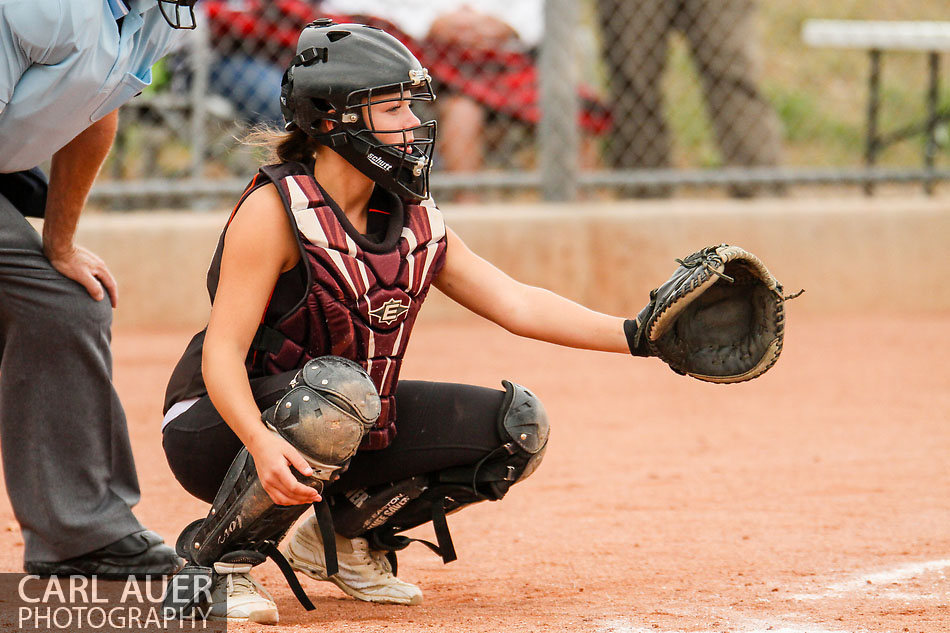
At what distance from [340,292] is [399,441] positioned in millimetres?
404

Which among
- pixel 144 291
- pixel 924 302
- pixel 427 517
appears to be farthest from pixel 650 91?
pixel 427 517

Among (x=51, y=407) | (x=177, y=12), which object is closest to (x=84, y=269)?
(x=51, y=407)

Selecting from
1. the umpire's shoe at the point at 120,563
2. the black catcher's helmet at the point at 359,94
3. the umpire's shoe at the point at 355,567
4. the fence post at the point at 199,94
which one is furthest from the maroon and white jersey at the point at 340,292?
the fence post at the point at 199,94

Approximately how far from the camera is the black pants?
2.71 m

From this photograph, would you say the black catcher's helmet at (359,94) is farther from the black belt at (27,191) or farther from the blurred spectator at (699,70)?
the blurred spectator at (699,70)

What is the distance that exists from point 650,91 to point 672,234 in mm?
1557

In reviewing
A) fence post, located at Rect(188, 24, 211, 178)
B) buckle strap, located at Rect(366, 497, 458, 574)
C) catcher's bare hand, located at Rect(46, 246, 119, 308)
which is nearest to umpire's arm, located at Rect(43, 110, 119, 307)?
catcher's bare hand, located at Rect(46, 246, 119, 308)

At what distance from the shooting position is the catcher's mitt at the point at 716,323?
2.72 m

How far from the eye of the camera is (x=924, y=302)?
7266mm

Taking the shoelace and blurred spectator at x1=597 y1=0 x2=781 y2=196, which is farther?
blurred spectator at x1=597 y1=0 x2=781 y2=196

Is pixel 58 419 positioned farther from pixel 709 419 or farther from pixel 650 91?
pixel 650 91

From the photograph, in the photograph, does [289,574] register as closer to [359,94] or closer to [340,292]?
[340,292]

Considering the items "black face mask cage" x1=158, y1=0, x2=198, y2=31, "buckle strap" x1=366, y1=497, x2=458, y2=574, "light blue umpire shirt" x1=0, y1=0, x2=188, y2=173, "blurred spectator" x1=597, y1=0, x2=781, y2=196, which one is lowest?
"buckle strap" x1=366, y1=497, x2=458, y2=574

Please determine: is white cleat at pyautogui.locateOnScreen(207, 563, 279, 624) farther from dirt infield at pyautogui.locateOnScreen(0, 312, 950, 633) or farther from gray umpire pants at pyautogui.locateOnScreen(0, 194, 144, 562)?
gray umpire pants at pyautogui.locateOnScreen(0, 194, 144, 562)
